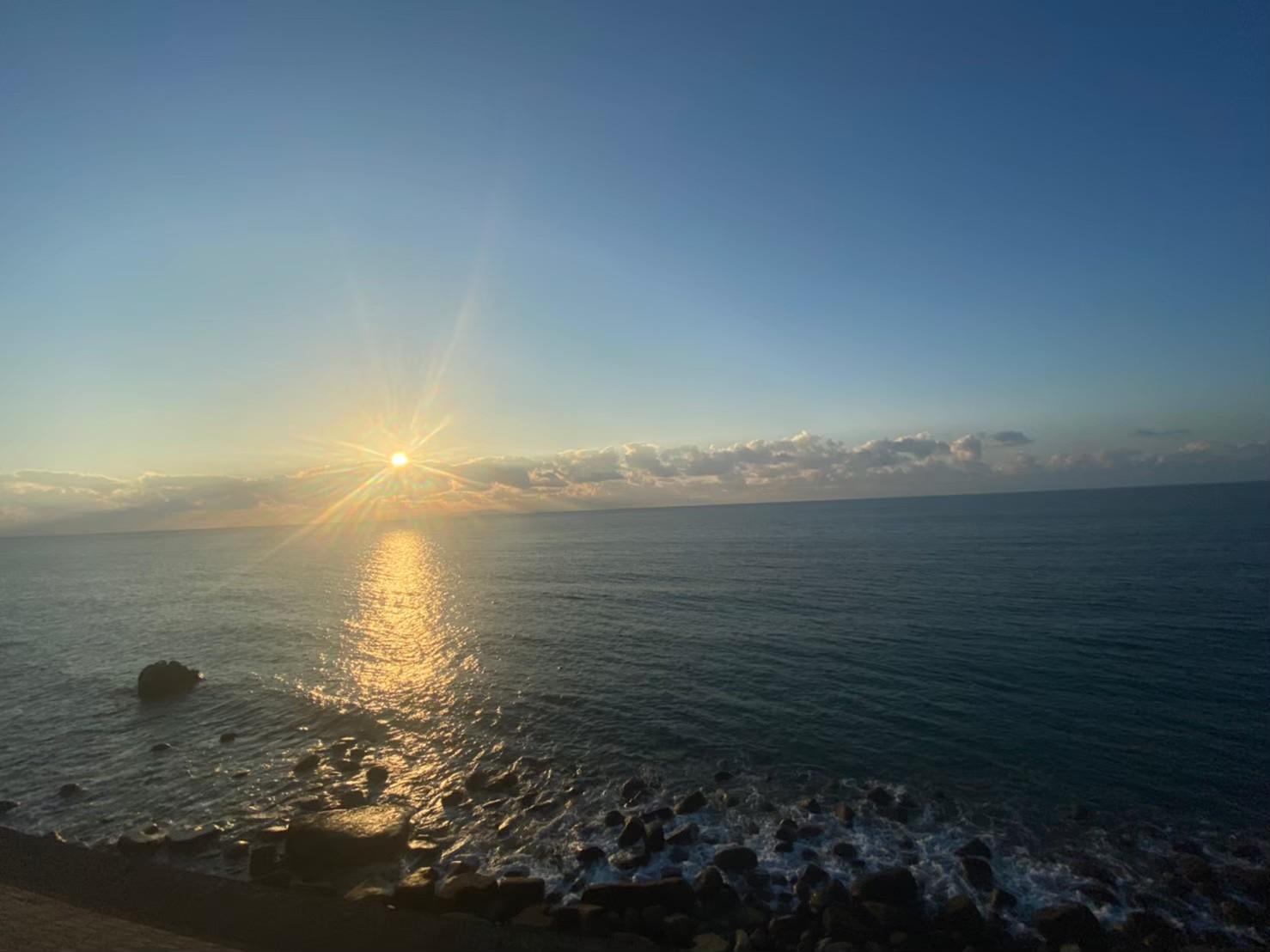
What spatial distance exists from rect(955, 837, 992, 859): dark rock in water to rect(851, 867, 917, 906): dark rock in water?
284 cm

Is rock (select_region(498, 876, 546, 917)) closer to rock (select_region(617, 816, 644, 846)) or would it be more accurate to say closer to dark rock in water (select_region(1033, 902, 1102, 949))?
rock (select_region(617, 816, 644, 846))

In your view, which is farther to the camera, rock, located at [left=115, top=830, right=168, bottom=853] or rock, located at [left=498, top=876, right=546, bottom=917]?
rock, located at [left=115, top=830, right=168, bottom=853]

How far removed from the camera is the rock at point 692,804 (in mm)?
24344

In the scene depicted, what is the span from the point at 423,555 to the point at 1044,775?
472 ft

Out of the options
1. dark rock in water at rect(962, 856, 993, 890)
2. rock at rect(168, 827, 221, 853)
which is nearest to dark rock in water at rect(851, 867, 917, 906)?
dark rock in water at rect(962, 856, 993, 890)

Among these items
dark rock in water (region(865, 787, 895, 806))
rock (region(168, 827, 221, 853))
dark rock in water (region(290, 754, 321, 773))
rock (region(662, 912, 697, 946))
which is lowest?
dark rock in water (region(290, 754, 321, 773))

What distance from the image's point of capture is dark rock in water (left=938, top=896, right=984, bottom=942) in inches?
692

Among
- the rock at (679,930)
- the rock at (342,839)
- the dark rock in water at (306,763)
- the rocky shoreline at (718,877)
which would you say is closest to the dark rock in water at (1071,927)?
the rocky shoreline at (718,877)

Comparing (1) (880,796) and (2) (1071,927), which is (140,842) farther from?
(2) (1071,927)

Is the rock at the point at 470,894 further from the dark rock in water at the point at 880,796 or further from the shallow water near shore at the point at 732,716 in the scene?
the dark rock in water at the point at 880,796

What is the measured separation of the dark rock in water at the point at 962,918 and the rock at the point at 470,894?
43.6 feet

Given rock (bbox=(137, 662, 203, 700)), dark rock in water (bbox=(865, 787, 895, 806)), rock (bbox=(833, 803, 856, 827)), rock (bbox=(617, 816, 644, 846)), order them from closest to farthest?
1. rock (bbox=(617, 816, 644, 846))
2. rock (bbox=(833, 803, 856, 827))
3. dark rock in water (bbox=(865, 787, 895, 806))
4. rock (bbox=(137, 662, 203, 700))

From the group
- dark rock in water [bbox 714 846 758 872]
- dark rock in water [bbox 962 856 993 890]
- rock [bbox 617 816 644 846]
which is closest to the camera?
dark rock in water [bbox 962 856 993 890]

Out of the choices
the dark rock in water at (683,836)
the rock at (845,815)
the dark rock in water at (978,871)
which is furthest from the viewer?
the rock at (845,815)
